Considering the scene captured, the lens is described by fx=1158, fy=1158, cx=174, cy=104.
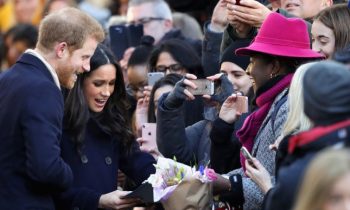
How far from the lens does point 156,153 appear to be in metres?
8.25

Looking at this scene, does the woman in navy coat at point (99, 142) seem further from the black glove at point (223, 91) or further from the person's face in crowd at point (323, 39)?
the person's face in crowd at point (323, 39)

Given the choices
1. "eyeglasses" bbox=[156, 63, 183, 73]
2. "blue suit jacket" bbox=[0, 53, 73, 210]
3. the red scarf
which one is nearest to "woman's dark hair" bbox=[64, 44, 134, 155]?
"blue suit jacket" bbox=[0, 53, 73, 210]

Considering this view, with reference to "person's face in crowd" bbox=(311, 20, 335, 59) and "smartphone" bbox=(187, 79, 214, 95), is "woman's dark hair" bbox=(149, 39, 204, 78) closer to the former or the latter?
"smartphone" bbox=(187, 79, 214, 95)

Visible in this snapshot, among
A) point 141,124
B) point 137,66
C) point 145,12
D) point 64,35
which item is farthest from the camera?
point 145,12

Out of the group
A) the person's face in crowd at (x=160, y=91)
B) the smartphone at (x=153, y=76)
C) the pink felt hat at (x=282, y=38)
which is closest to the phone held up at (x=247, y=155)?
the pink felt hat at (x=282, y=38)

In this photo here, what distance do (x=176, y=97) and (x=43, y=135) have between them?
112 centimetres

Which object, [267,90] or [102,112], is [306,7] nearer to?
[102,112]

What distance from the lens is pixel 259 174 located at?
20.7 feet

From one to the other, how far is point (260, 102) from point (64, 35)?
1309 millimetres

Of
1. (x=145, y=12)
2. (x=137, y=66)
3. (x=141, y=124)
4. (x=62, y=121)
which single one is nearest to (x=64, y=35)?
(x=62, y=121)

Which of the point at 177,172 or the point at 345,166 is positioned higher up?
the point at 345,166

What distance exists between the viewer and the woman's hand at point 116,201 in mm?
7363

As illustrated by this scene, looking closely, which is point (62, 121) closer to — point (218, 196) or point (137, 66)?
point (218, 196)

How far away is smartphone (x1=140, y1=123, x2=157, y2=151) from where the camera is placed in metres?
8.11
